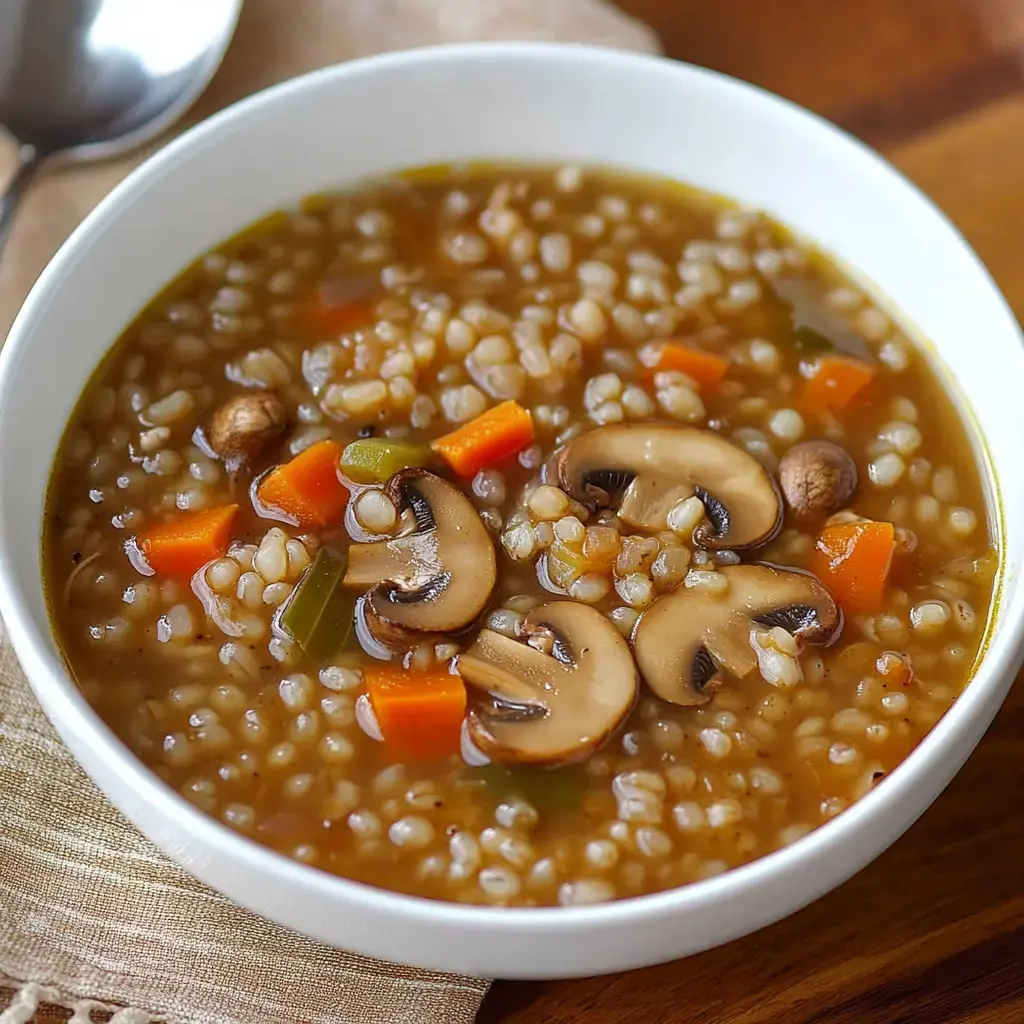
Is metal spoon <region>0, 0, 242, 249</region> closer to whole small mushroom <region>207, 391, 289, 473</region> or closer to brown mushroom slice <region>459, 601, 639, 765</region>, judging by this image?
whole small mushroom <region>207, 391, 289, 473</region>

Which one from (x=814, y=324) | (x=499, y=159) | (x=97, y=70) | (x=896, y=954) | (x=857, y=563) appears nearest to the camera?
(x=896, y=954)

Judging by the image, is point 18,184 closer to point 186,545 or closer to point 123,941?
point 186,545

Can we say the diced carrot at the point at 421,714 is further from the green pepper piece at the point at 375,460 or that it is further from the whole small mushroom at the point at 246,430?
the whole small mushroom at the point at 246,430

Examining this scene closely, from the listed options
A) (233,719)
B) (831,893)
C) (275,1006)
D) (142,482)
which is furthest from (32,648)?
(831,893)

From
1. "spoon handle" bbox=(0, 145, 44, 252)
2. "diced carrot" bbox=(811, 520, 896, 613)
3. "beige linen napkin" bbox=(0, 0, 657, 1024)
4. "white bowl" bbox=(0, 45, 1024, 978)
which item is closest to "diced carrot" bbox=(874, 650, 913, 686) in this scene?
"diced carrot" bbox=(811, 520, 896, 613)

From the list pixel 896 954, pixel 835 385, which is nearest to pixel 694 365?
pixel 835 385
